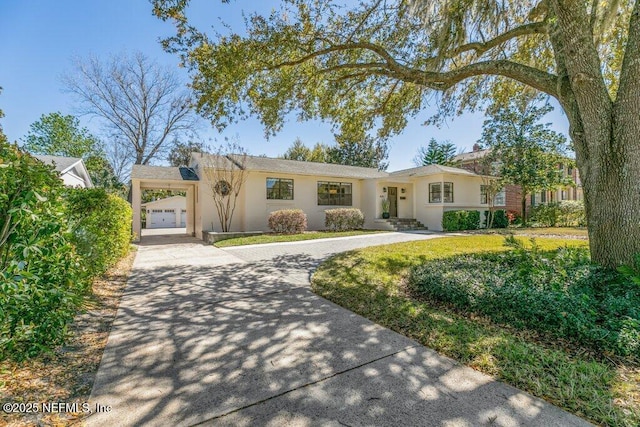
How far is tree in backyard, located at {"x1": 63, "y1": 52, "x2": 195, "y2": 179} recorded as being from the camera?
22938mm

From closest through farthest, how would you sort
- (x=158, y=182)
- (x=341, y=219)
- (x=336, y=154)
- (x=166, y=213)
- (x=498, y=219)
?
(x=158, y=182) < (x=341, y=219) < (x=498, y=219) < (x=166, y=213) < (x=336, y=154)

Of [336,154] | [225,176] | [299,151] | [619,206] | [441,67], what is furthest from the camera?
[336,154]

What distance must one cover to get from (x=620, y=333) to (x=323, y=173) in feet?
46.2

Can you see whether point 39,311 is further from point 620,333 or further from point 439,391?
point 620,333

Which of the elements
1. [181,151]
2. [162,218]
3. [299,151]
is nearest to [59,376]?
[162,218]

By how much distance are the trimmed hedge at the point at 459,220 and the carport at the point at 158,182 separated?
1300 centimetres

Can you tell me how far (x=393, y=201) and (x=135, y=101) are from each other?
2332cm

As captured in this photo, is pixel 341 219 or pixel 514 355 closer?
pixel 514 355

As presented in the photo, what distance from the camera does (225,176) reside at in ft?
45.8

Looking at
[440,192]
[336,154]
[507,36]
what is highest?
[336,154]

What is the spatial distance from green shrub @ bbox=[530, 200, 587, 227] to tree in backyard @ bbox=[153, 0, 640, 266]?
1153 centimetres

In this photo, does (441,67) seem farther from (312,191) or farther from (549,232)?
(549,232)

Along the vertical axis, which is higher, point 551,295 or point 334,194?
point 334,194

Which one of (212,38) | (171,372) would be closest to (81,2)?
(212,38)
